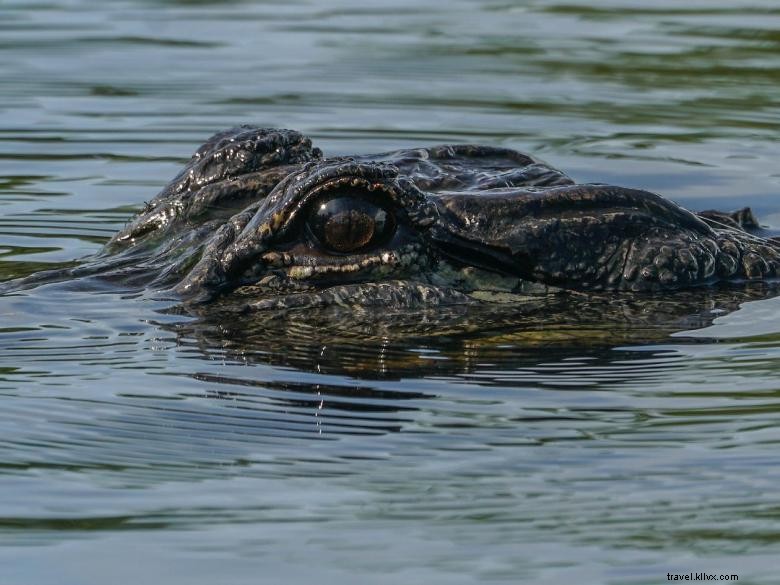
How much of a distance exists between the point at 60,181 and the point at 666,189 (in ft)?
13.8

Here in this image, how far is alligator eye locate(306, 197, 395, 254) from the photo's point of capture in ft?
26.4

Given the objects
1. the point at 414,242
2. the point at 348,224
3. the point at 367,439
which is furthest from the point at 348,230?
the point at 367,439

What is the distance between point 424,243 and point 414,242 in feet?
0.18

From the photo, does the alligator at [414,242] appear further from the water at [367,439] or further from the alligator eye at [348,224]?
the water at [367,439]

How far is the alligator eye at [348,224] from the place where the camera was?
8055 mm

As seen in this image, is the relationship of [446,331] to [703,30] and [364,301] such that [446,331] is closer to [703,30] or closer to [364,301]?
[364,301]

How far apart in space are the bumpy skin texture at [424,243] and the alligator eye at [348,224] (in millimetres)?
13

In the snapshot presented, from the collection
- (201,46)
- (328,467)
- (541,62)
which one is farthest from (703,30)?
(328,467)

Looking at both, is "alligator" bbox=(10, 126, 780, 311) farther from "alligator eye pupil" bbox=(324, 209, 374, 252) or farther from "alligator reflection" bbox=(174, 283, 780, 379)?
"alligator reflection" bbox=(174, 283, 780, 379)

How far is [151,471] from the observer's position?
6230mm

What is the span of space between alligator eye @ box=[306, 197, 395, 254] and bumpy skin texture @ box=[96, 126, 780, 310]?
1 cm

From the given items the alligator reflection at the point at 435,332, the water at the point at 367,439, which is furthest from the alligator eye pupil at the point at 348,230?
the water at the point at 367,439

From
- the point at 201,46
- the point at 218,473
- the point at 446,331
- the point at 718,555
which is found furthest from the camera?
the point at 201,46

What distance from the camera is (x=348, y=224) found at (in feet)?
26.5
